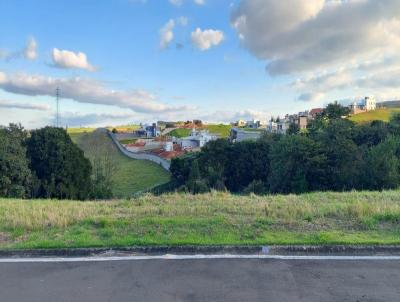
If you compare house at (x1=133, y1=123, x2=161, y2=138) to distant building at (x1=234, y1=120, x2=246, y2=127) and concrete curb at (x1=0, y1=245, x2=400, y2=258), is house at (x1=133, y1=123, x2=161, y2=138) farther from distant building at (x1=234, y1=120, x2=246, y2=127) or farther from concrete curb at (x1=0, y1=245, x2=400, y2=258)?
concrete curb at (x1=0, y1=245, x2=400, y2=258)

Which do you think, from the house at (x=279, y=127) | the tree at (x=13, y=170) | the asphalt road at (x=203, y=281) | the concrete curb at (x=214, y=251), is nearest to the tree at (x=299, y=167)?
the tree at (x=13, y=170)

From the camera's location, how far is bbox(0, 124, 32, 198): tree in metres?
25.6

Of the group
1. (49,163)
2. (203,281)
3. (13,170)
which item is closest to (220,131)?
(49,163)

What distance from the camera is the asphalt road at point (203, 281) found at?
454 centimetres

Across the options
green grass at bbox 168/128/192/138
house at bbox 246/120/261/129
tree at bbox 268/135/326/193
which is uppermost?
house at bbox 246/120/261/129

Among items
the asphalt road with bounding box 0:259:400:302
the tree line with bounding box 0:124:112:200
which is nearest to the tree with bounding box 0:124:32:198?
the tree line with bounding box 0:124:112:200

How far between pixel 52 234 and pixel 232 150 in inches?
1799

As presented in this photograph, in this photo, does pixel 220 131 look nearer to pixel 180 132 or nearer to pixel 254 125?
pixel 180 132

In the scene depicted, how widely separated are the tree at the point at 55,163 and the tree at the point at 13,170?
3441 millimetres

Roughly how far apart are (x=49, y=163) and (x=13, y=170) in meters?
5.84

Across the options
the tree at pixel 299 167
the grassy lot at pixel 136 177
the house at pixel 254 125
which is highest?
the house at pixel 254 125

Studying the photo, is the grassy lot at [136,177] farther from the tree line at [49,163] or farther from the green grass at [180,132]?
the green grass at [180,132]

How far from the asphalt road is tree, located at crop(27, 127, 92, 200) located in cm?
2762

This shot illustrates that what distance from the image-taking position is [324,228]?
7.29 m
